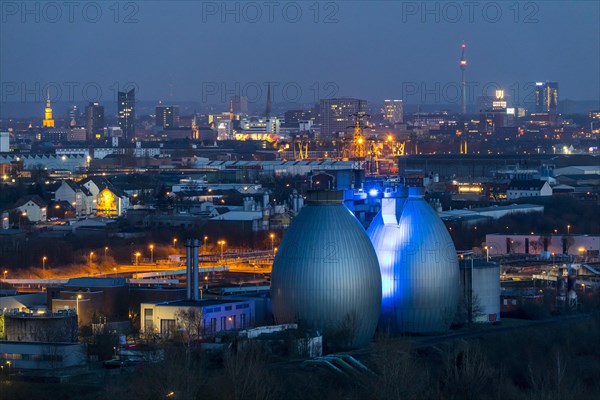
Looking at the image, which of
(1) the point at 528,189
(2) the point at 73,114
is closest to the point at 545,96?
(2) the point at 73,114

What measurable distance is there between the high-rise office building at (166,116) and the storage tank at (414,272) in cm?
11481

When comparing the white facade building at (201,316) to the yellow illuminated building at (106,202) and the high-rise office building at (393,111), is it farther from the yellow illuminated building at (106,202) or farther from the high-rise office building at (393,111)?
the high-rise office building at (393,111)

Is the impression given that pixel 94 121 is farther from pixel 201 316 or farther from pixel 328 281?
pixel 328 281

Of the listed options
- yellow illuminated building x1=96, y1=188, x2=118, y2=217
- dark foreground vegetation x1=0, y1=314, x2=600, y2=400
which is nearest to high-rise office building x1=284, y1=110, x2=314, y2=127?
yellow illuminated building x1=96, y1=188, x2=118, y2=217

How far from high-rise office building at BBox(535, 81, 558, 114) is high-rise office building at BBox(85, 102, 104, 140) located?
40.8 metres

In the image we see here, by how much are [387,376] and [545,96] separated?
12850 cm

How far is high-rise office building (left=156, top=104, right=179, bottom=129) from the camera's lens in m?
144

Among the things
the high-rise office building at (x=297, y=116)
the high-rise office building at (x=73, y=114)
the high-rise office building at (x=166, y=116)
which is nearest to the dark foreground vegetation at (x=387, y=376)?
the high-rise office building at (x=73, y=114)

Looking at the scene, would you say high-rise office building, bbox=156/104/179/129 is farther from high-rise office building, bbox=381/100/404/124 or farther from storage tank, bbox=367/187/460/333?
storage tank, bbox=367/187/460/333

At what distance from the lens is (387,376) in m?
22.5

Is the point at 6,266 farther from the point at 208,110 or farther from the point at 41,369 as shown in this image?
the point at 208,110

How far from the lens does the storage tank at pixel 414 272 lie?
28.2 metres

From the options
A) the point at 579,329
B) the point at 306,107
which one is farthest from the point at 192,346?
the point at 306,107

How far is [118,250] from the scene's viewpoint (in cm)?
4044
